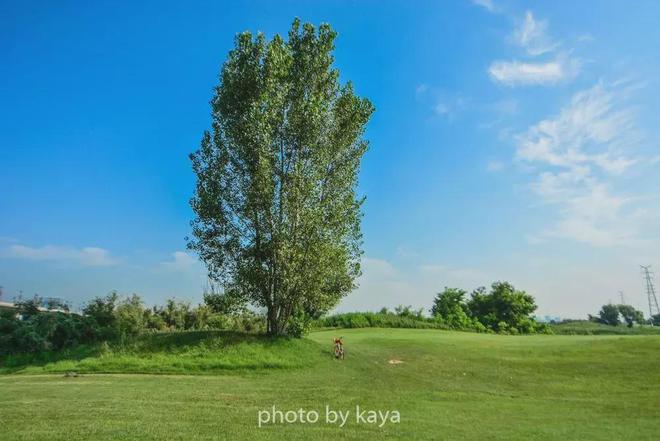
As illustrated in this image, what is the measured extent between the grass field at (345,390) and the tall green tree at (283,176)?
325 centimetres

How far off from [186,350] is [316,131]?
12350 mm

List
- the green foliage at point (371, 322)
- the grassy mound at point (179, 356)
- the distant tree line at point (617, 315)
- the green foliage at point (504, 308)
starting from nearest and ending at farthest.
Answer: the grassy mound at point (179, 356) → the green foliage at point (371, 322) → the green foliage at point (504, 308) → the distant tree line at point (617, 315)

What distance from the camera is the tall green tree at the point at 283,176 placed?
2230cm

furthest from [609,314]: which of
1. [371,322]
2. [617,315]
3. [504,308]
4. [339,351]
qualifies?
[339,351]

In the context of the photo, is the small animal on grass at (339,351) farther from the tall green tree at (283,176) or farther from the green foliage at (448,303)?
the green foliage at (448,303)

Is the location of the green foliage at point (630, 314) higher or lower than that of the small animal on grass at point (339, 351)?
higher

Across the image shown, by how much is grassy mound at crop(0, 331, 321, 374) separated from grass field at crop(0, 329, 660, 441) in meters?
0.07

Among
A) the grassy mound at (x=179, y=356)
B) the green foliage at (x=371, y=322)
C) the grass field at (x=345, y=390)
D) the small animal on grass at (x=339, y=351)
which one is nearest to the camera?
the grass field at (x=345, y=390)

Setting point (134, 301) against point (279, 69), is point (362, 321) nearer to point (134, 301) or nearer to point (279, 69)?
point (134, 301)

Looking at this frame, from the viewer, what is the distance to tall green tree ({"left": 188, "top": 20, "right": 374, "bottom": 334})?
22297mm

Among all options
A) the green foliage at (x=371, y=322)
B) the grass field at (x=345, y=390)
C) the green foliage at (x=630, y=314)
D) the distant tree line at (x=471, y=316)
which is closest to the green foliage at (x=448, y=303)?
the distant tree line at (x=471, y=316)

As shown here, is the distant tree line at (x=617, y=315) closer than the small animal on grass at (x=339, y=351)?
No

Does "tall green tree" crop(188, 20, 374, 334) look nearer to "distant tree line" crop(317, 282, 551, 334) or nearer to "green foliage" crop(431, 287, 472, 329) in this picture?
"distant tree line" crop(317, 282, 551, 334)

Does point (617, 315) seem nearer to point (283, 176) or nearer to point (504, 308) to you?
point (504, 308)
